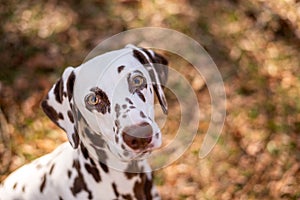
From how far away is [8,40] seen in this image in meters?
7.79

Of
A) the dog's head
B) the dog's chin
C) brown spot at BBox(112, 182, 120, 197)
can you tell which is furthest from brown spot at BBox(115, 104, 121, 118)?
brown spot at BBox(112, 182, 120, 197)

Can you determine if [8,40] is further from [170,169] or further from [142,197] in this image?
[142,197]

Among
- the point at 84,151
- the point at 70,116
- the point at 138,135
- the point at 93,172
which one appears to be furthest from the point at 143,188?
the point at 138,135

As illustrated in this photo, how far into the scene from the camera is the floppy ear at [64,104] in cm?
455

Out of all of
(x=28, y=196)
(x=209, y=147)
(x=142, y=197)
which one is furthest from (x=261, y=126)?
(x=28, y=196)

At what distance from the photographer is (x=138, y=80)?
4.34m

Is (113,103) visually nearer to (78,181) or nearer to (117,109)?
(117,109)

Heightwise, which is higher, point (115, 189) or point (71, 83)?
point (71, 83)

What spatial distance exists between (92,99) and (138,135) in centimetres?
43

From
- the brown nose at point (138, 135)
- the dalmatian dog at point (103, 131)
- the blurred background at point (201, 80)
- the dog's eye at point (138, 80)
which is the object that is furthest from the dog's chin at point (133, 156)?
the blurred background at point (201, 80)

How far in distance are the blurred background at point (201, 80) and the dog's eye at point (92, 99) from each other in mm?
2290

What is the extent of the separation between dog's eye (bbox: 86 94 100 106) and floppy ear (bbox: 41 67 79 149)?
0.21 metres

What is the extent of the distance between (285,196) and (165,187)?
115 centimetres

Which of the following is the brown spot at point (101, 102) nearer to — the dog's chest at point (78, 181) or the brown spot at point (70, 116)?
the brown spot at point (70, 116)
